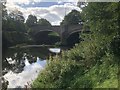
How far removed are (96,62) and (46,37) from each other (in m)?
52.4

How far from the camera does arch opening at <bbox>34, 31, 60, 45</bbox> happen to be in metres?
60.1

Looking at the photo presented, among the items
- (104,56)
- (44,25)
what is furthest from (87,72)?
(44,25)

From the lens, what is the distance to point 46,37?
63.4 meters

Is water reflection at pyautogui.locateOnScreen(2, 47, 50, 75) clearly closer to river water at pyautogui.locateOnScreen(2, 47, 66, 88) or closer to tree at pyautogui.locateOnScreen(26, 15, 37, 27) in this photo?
river water at pyautogui.locateOnScreen(2, 47, 66, 88)

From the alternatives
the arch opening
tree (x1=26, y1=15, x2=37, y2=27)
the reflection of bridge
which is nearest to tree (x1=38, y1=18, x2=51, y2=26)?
tree (x1=26, y1=15, x2=37, y2=27)

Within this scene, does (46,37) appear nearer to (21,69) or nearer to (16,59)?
(16,59)

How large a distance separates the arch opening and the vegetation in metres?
47.0

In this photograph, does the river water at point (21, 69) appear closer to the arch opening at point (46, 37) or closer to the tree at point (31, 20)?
the arch opening at point (46, 37)

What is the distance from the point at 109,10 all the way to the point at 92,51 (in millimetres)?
1698

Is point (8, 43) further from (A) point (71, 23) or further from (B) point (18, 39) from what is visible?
(A) point (71, 23)

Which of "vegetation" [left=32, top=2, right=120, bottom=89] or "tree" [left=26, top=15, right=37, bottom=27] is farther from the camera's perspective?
"tree" [left=26, top=15, right=37, bottom=27]

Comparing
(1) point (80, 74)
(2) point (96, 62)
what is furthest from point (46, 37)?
(1) point (80, 74)

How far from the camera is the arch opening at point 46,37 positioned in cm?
6006

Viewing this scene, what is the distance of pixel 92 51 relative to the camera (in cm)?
1161
